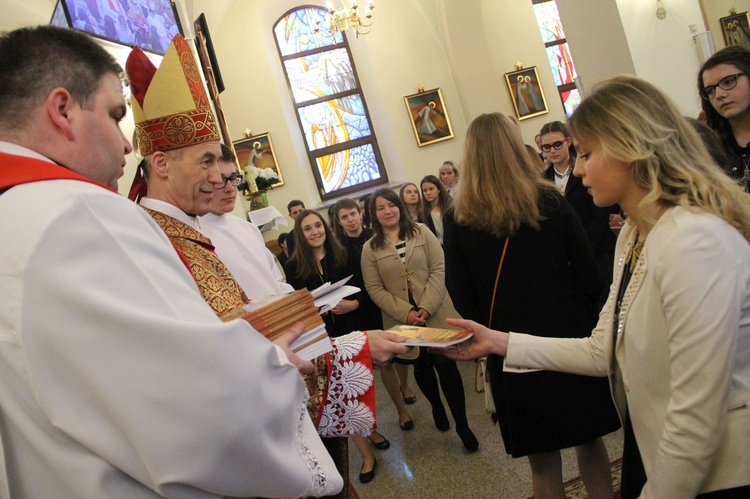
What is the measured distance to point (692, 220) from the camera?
4.49 ft

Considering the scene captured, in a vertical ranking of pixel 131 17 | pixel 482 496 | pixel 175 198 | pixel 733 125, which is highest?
pixel 131 17

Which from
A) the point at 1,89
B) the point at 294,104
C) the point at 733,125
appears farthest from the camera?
the point at 294,104

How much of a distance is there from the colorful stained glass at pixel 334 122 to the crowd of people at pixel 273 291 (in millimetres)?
9821

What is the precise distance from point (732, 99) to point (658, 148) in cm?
187

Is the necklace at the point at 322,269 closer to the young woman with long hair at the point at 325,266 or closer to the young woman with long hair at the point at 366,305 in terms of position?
the young woman with long hair at the point at 325,266

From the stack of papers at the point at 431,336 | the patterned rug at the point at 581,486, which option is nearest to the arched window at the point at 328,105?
the patterned rug at the point at 581,486

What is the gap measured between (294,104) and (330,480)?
1161cm

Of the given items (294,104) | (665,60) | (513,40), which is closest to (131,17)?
(665,60)

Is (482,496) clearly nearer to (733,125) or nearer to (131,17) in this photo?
(733,125)

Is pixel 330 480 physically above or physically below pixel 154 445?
below

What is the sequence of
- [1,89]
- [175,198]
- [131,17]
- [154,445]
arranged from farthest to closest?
[131,17], [175,198], [1,89], [154,445]

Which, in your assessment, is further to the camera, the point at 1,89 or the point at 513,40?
the point at 513,40

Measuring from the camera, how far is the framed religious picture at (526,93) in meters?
12.2

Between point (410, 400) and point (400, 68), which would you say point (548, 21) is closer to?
point (400, 68)
